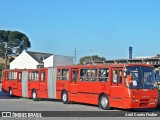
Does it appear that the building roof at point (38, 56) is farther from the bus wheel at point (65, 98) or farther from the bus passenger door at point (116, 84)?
the bus passenger door at point (116, 84)

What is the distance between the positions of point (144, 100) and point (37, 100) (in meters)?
11.0

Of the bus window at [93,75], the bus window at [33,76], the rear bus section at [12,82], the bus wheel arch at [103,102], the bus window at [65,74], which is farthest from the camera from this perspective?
the rear bus section at [12,82]

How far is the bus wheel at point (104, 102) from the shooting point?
19.5 metres

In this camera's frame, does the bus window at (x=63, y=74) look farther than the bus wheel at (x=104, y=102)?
Yes

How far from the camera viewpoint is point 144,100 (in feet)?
60.2

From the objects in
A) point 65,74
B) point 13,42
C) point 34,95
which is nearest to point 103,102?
point 65,74

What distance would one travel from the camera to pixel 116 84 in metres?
19.1

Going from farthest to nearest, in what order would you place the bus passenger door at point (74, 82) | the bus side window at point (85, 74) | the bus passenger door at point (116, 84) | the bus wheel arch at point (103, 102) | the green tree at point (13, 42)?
the green tree at point (13, 42) < the bus passenger door at point (74, 82) < the bus side window at point (85, 74) < the bus wheel arch at point (103, 102) < the bus passenger door at point (116, 84)

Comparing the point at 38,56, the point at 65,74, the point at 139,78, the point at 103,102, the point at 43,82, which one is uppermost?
the point at 38,56

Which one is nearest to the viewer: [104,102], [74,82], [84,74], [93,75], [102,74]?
[104,102]

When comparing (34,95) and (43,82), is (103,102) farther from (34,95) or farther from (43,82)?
(34,95)

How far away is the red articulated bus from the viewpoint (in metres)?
18.3

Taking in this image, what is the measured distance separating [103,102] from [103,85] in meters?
0.88

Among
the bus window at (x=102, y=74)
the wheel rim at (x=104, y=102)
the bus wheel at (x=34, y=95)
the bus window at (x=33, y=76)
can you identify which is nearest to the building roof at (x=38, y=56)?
the bus window at (x=33, y=76)
